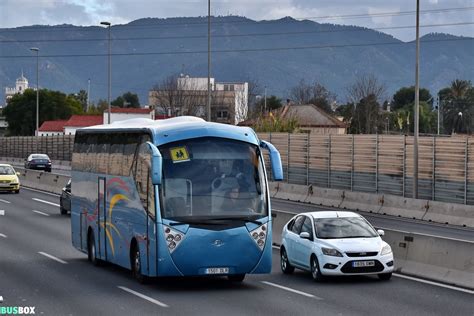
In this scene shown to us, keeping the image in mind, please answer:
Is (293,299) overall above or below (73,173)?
below

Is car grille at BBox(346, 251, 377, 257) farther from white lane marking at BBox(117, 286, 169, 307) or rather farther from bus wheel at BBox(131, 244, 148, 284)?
white lane marking at BBox(117, 286, 169, 307)

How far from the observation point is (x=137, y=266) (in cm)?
2136

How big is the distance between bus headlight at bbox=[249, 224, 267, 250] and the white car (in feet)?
5.42

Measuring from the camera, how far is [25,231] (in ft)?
116

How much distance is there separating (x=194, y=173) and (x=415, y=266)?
548cm

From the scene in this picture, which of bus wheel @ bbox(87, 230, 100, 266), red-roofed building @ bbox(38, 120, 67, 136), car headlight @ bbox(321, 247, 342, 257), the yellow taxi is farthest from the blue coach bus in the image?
red-roofed building @ bbox(38, 120, 67, 136)

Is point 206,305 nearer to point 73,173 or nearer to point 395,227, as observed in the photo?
point 73,173

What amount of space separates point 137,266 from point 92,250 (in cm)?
447

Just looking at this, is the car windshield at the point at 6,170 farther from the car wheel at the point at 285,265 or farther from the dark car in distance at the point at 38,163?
the car wheel at the point at 285,265

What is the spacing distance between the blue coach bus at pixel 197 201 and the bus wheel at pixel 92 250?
356 centimetres

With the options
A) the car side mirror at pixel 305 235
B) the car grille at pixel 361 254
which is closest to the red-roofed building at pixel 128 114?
the car side mirror at pixel 305 235

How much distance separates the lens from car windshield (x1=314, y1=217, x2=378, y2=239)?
22016 mm

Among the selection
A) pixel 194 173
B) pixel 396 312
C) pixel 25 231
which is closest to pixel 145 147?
pixel 194 173

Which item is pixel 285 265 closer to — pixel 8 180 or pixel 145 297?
pixel 145 297
